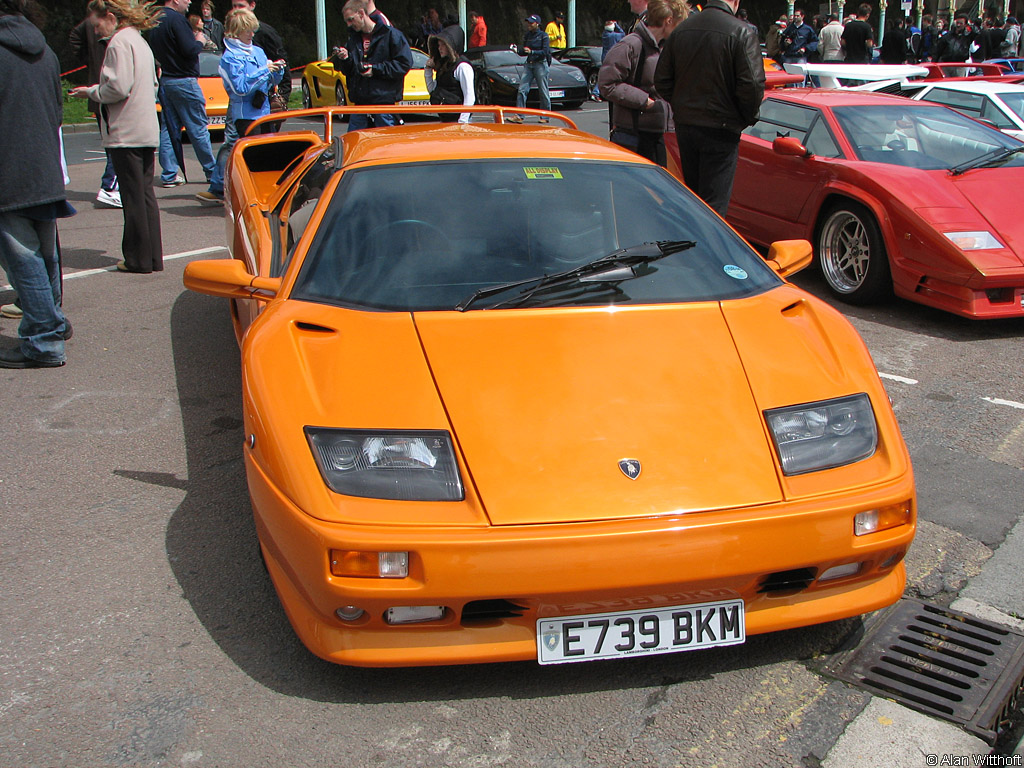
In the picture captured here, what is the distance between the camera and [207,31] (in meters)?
14.4

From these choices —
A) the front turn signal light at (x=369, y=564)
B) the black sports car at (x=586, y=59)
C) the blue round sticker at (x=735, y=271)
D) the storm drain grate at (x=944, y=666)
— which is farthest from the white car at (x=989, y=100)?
the black sports car at (x=586, y=59)

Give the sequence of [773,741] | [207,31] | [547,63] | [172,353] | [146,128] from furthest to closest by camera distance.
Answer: [547,63] → [207,31] → [146,128] → [172,353] → [773,741]

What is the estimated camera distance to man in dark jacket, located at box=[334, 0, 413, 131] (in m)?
7.85

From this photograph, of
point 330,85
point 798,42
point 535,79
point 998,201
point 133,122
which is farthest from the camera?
point 798,42

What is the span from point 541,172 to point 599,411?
1191 millimetres

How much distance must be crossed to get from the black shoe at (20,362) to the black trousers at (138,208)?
1812 mm

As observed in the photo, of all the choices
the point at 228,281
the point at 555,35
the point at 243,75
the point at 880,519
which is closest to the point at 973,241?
the point at 880,519

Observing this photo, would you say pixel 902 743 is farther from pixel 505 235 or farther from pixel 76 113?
pixel 76 113

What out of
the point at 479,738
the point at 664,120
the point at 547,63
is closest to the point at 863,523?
the point at 479,738

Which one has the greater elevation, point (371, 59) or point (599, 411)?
point (371, 59)

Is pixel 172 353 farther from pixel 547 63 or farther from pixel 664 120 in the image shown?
pixel 547 63

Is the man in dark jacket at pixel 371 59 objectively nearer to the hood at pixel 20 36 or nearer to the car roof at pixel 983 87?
the hood at pixel 20 36

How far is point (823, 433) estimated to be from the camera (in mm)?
2527

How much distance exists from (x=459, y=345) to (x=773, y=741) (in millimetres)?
1299
